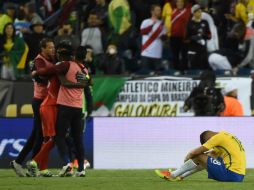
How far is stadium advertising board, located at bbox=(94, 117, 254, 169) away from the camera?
20.0 metres

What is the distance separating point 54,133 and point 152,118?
4.27 m

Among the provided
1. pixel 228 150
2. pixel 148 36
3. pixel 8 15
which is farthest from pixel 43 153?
pixel 8 15

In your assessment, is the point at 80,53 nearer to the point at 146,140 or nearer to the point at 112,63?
the point at 146,140

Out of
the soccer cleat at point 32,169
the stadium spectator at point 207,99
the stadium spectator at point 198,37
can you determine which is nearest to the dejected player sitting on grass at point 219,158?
the soccer cleat at point 32,169

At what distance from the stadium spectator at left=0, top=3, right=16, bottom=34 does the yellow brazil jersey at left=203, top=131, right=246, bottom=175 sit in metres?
11.0

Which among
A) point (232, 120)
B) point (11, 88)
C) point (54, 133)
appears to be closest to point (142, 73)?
point (11, 88)

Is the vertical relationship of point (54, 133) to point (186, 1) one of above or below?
below

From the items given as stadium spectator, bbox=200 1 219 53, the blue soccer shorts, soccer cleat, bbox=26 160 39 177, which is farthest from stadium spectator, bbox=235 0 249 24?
the blue soccer shorts

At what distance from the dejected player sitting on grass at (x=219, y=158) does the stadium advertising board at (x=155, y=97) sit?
295 inches

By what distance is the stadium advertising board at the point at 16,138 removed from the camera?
20.1 metres

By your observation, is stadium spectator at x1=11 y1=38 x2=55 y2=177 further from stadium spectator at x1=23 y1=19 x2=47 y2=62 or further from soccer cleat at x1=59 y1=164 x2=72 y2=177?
stadium spectator at x1=23 y1=19 x2=47 y2=62

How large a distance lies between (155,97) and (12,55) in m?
3.57

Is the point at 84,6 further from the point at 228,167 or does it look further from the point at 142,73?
the point at 228,167

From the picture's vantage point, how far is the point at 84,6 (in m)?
26.7
